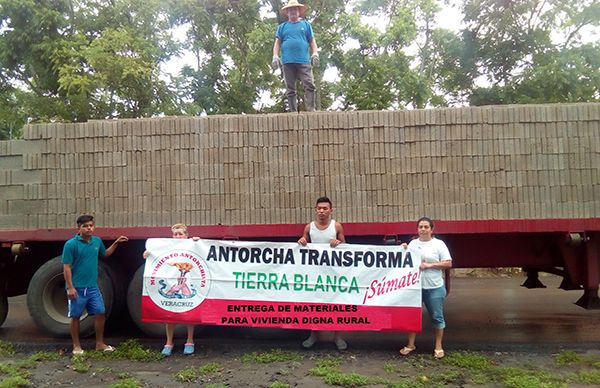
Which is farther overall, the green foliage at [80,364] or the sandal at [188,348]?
the sandal at [188,348]

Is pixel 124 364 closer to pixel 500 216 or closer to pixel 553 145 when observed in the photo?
pixel 500 216

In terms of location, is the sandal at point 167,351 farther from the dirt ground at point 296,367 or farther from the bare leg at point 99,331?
the bare leg at point 99,331

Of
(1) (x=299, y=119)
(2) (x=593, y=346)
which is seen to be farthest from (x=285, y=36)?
(2) (x=593, y=346)

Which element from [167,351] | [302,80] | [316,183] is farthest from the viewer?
[302,80]

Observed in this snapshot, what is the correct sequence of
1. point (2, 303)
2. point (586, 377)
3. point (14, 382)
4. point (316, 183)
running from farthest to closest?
1. point (2, 303)
2. point (316, 183)
3. point (586, 377)
4. point (14, 382)

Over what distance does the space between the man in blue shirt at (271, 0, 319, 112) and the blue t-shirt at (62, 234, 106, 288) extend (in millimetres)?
3132

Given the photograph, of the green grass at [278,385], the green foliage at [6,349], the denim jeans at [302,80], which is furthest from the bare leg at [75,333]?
the denim jeans at [302,80]

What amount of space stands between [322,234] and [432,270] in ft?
3.95

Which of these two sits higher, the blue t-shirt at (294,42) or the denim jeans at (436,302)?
the blue t-shirt at (294,42)

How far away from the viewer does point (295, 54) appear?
713cm

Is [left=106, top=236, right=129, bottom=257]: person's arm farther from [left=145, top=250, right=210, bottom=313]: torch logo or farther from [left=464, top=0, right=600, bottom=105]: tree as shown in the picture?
[left=464, top=0, right=600, bottom=105]: tree

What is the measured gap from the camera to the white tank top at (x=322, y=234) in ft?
18.6

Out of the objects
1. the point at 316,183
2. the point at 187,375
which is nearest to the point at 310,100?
the point at 316,183

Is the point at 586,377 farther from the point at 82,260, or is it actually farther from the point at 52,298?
the point at 52,298
